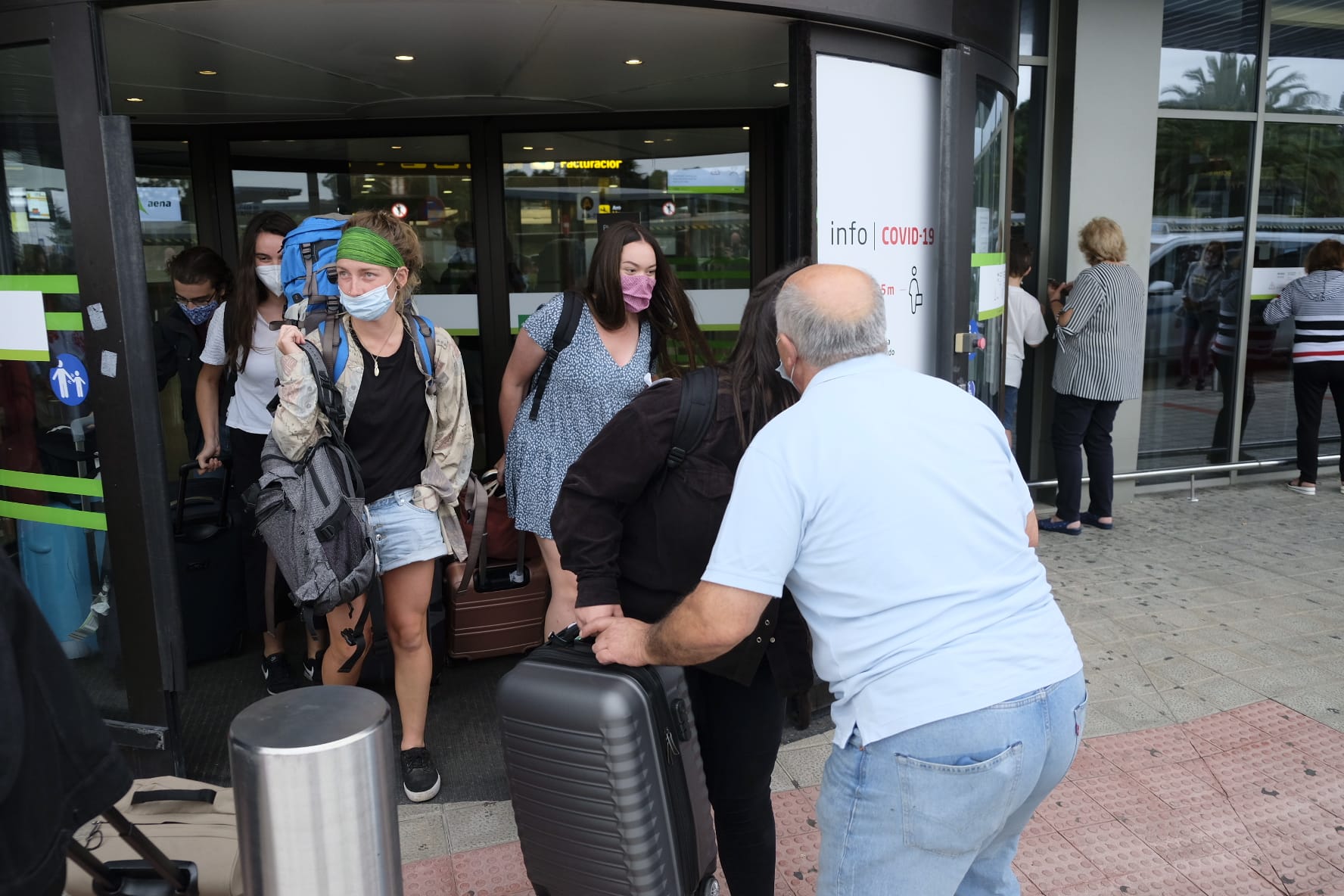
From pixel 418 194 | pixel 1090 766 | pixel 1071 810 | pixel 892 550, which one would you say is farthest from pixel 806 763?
pixel 418 194

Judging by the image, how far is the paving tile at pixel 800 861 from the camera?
2953 mm

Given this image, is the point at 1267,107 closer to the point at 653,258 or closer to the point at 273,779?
the point at 653,258

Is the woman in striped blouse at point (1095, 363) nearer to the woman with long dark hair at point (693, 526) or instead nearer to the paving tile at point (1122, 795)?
the paving tile at point (1122, 795)

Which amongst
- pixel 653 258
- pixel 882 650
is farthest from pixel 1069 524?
pixel 882 650

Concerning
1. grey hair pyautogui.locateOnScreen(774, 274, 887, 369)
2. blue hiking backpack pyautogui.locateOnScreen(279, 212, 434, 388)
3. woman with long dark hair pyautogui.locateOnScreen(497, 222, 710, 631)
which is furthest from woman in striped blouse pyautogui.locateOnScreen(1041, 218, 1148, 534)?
grey hair pyautogui.locateOnScreen(774, 274, 887, 369)

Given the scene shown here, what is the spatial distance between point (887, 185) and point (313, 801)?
2.93 meters

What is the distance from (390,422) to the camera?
3238mm

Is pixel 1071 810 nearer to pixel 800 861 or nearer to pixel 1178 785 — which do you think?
pixel 1178 785

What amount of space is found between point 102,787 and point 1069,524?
20.1 ft

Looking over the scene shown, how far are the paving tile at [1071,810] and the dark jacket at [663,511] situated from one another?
1482 millimetres

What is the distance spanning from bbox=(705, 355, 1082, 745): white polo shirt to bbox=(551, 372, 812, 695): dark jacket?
46 cm

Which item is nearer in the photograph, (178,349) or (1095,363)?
(178,349)

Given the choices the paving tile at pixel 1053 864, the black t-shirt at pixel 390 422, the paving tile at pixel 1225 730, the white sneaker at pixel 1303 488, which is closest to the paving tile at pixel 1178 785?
the paving tile at pixel 1225 730

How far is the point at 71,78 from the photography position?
2975mm
